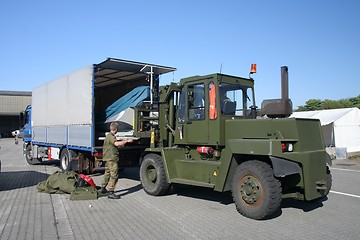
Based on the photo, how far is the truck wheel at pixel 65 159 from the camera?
11437mm

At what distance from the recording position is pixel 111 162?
806cm

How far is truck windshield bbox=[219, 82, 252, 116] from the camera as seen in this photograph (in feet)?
24.2

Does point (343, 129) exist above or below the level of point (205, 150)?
above

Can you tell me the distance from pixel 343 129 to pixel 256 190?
18.4 m

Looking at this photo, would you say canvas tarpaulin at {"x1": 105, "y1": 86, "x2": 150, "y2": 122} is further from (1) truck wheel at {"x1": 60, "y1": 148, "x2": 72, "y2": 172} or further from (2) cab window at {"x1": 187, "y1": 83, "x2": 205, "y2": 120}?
(2) cab window at {"x1": 187, "y1": 83, "x2": 205, "y2": 120}

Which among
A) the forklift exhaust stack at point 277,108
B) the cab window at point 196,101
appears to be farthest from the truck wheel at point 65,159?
the forklift exhaust stack at point 277,108

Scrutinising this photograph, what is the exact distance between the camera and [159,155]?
8.41m

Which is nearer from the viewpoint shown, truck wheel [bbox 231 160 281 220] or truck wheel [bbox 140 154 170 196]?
truck wheel [bbox 231 160 281 220]

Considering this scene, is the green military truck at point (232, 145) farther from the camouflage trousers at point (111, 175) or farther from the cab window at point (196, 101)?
the camouflage trousers at point (111, 175)

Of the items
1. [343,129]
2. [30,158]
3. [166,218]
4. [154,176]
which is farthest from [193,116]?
[343,129]

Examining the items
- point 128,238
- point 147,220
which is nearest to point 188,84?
point 147,220

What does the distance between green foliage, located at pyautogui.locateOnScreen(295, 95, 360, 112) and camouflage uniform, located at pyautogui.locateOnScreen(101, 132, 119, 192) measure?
45550 mm

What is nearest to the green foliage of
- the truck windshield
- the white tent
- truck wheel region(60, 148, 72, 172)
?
the white tent

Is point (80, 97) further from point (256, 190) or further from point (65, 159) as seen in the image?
point (256, 190)
